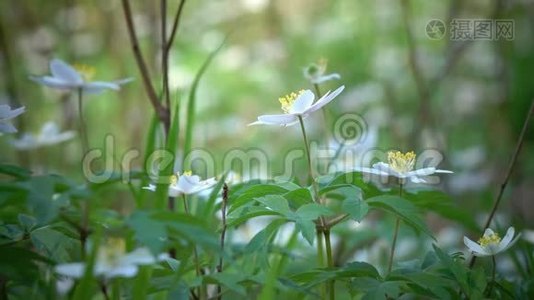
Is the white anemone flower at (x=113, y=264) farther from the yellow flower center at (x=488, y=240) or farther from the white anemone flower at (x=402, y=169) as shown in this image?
the yellow flower center at (x=488, y=240)

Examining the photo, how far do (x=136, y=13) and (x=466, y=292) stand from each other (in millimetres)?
3113

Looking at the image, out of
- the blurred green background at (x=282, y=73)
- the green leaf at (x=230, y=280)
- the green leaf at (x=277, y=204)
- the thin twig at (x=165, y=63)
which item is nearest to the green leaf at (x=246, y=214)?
the green leaf at (x=277, y=204)

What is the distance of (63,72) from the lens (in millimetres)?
1272

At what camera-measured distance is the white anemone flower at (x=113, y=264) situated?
2.93 ft

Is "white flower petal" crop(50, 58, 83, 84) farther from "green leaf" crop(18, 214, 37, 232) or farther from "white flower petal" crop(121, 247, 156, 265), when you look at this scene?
"white flower petal" crop(121, 247, 156, 265)

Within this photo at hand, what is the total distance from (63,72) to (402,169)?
68cm

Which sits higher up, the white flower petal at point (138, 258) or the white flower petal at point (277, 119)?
the white flower petal at point (277, 119)

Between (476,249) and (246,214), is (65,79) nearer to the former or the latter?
(246,214)

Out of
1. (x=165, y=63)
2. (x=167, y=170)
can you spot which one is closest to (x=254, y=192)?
(x=167, y=170)

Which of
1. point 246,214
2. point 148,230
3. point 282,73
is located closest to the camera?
point 148,230

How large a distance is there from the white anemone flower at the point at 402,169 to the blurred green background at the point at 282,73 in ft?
4.99

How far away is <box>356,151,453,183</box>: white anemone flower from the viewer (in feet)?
3.86

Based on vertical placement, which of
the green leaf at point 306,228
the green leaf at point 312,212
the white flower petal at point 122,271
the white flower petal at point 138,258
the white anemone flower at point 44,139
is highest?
the white anemone flower at point 44,139

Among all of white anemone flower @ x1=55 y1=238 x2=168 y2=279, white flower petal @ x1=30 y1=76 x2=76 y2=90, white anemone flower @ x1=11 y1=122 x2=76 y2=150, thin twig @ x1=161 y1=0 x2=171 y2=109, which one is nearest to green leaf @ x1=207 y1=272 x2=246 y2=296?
white anemone flower @ x1=55 y1=238 x2=168 y2=279
